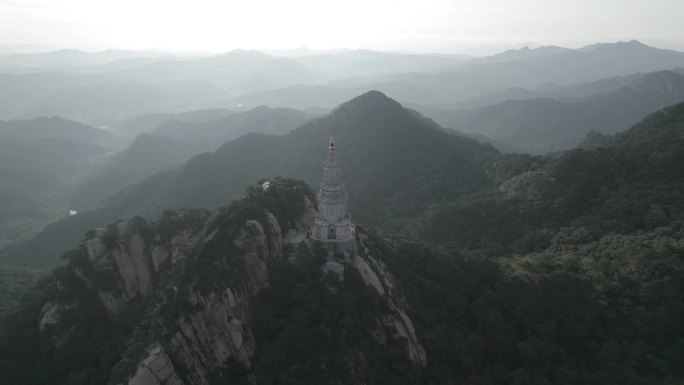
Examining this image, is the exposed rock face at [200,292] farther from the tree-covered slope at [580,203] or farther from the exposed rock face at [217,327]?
the tree-covered slope at [580,203]

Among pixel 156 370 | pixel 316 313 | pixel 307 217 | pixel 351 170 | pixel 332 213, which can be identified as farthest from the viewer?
pixel 351 170

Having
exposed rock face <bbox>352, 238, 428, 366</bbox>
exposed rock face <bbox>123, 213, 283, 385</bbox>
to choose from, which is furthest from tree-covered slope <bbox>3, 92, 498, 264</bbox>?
exposed rock face <bbox>123, 213, 283, 385</bbox>

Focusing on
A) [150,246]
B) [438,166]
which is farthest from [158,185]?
[150,246]

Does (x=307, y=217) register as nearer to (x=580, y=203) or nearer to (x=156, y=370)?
(x=156, y=370)

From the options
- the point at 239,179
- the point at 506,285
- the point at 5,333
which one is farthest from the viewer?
the point at 239,179

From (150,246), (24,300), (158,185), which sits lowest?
(158,185)

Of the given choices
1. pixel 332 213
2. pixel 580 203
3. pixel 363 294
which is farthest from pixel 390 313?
pixel 580 203

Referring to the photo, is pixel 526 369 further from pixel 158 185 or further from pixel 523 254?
pixel 158 185

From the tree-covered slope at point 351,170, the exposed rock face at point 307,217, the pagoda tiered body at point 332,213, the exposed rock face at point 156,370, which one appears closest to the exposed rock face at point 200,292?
the exposed rock face at point 156,370
